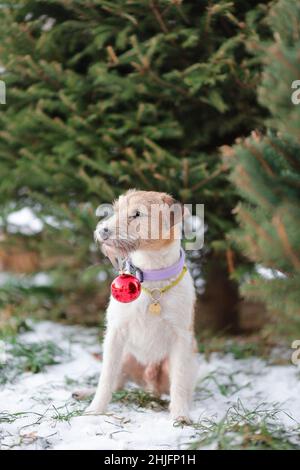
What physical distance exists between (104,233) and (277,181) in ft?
3.24

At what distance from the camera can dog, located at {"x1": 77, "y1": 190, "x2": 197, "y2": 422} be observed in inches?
126

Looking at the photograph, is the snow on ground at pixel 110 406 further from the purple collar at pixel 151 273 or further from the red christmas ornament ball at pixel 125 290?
the purple collar at pixel 151 273

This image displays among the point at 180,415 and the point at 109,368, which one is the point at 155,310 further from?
the point at 180,415

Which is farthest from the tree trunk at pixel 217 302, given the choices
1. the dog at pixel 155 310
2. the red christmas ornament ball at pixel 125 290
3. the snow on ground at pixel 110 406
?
the red christmas ornament ball at pixel 125 290

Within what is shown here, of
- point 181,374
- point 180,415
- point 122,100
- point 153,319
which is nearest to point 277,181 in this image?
point 153,319

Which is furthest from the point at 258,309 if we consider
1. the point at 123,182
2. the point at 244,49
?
the point at 244,49

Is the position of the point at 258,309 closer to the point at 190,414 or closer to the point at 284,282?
the point at 190,414

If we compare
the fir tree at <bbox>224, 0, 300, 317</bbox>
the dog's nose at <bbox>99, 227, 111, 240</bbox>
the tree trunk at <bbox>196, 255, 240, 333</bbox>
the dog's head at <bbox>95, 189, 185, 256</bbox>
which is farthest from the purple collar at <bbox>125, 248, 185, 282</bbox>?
the tree trunk at <bbox>196, 255, 240, 333</bbox>

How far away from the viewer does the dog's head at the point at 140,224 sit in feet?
10.0

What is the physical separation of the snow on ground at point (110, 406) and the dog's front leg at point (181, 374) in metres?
0.12

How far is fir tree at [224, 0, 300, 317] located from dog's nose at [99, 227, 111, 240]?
0.75 meters

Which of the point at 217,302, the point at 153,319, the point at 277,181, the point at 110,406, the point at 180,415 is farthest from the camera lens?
the point at 217,302

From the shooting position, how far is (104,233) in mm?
3000

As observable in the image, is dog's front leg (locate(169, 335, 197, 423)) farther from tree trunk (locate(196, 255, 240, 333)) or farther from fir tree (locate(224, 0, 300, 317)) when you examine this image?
tree trunk (locate(196, 255, 240, 333))
